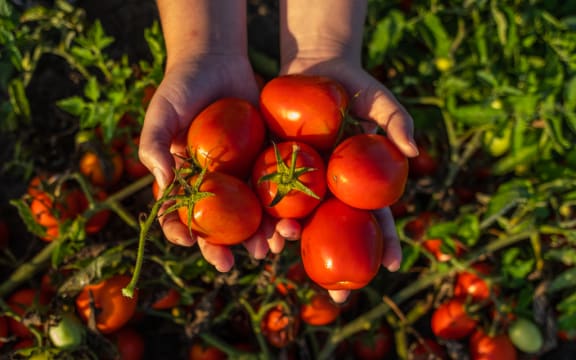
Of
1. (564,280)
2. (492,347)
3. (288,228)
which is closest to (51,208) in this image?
(288,228)

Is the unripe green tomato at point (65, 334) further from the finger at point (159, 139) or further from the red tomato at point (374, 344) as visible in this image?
the red tomato at point (374, 344)

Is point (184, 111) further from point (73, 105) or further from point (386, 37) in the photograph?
point (386, 37)

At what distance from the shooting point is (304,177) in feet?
4.91

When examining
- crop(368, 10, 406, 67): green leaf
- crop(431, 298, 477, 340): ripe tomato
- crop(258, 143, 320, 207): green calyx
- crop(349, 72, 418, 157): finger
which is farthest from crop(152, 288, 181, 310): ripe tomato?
crop(368, 10, 406, 67): green leaf

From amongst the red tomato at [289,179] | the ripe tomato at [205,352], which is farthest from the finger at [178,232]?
the ripe tomato at [205,352]

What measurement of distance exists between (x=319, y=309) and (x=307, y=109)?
0.90 meters

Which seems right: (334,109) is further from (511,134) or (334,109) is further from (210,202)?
(511,134)

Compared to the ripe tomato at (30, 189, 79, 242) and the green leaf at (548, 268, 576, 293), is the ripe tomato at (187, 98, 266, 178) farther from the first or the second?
the green leaf at (548, 268, 576, 293)

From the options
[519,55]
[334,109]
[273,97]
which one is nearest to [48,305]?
[273,97]

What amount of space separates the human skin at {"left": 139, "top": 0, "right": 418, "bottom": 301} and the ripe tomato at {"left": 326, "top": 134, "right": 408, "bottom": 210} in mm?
70

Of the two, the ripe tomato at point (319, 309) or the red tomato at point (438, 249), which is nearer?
the ripe tomato at point (319, 309)

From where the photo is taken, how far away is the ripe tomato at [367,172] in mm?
1467

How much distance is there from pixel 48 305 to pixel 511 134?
1969mm

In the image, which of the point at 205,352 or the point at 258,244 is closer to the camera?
the point at 258,244
